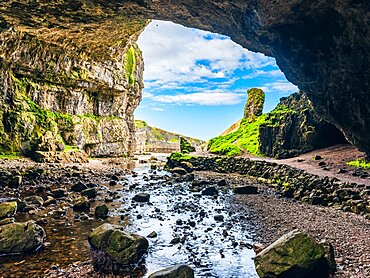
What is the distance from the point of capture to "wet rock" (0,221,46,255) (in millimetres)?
9109

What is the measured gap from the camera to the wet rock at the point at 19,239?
9.11 meters

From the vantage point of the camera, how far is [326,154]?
3014cm

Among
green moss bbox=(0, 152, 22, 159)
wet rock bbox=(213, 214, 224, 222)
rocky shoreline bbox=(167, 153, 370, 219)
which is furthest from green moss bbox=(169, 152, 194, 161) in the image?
wet rock bbox=(213, 214, 224, 222)

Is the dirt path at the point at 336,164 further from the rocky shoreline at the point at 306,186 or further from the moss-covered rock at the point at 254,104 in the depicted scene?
the moss-covered rock at the point at 254,104

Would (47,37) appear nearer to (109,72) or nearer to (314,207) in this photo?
(109,72)

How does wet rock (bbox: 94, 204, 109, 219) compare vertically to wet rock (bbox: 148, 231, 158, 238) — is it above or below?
above

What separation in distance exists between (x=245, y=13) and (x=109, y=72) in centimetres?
4206

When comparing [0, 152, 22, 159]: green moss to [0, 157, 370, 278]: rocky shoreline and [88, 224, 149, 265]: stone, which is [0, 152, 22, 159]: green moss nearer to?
[0, 157, 370, 278]: rocky shoreline

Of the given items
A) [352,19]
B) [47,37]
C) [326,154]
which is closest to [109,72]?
[47,37]

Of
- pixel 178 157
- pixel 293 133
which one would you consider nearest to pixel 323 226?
pixel 293 133

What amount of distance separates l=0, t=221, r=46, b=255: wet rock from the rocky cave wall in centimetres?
1463

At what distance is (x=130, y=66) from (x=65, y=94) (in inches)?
932

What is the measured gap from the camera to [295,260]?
7.05m

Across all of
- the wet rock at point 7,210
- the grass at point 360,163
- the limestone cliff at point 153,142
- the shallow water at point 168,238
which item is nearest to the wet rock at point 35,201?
the shallow water at point 168,238
